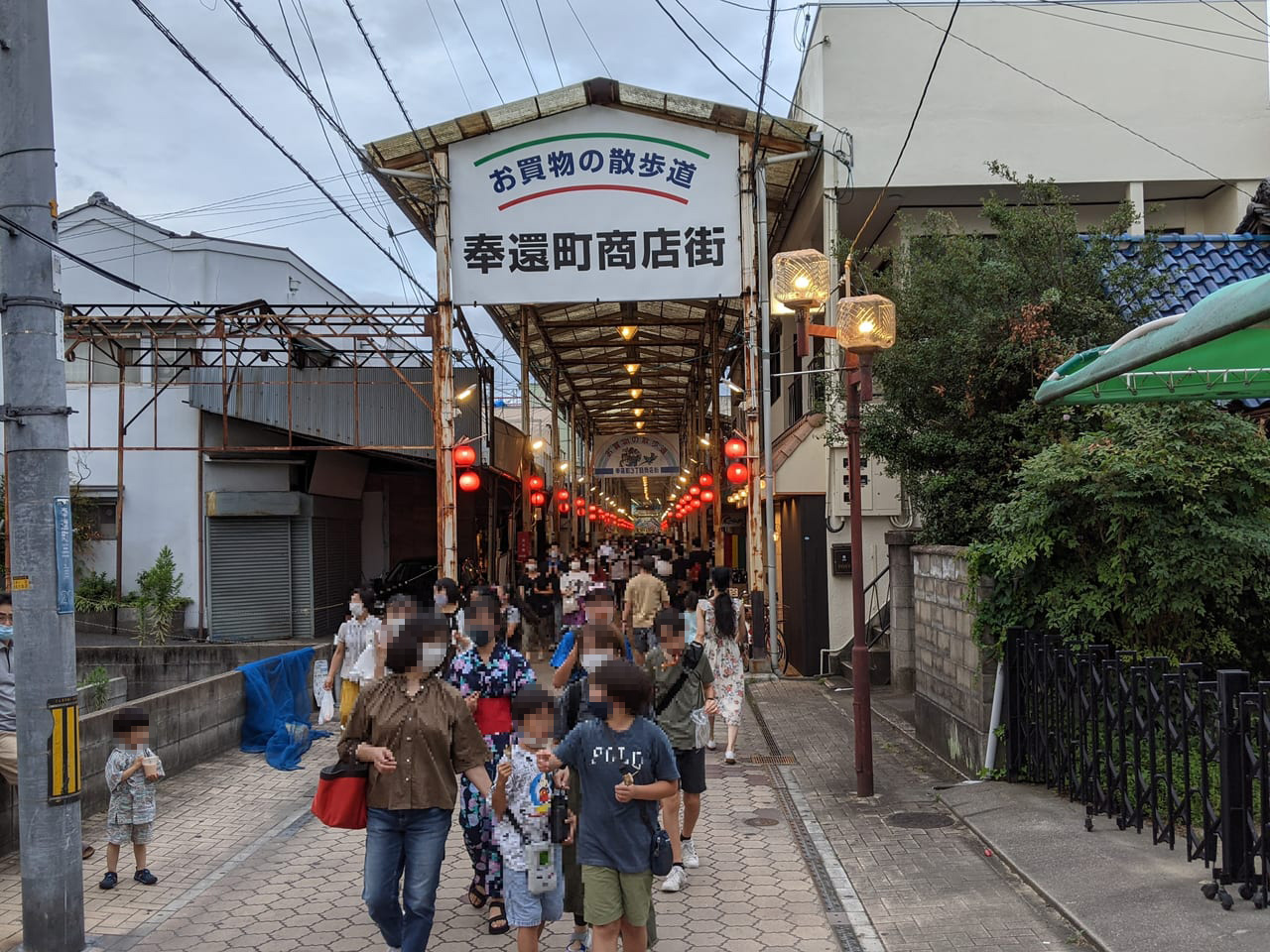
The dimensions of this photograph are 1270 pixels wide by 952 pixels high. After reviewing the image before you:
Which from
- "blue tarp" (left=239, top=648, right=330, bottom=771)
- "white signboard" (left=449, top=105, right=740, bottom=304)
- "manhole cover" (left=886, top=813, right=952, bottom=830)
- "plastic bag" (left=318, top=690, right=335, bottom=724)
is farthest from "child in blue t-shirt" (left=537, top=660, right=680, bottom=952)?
"white signboard" (left=449, top=105, right=740, bottom=304)

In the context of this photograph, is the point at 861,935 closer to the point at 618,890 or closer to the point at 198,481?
the point at 618,890

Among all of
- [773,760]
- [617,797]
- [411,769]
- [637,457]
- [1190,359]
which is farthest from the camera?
[637,457]

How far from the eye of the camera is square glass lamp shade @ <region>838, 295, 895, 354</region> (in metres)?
9.19

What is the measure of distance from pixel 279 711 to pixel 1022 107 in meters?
15.1

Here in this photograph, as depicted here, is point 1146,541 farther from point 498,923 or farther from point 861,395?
point 498,923

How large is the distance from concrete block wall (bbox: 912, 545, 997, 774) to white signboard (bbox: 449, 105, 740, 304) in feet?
25.9

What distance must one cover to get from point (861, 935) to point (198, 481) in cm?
1806

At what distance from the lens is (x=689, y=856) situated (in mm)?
7566

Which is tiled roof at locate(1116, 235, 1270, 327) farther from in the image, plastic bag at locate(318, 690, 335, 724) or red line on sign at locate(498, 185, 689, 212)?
plastic bag at locate(318, 690, 335, 724)

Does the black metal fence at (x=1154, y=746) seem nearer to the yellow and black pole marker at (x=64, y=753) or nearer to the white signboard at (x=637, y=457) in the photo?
the yellow and black pole marker at (x=64, y=753)

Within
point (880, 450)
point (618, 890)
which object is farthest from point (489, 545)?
point (618, 890)

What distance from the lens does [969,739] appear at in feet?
31.6

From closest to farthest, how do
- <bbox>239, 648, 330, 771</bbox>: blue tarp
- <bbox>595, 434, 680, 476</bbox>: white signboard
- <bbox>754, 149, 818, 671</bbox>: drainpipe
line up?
<bbox>239, 648, 330, 771</bbox>: blue tarp → <bbox>754, 149, 818, 671</bbox>: drainpipe → <bbox>595, 434, 680, 476</bbox>: white signboard

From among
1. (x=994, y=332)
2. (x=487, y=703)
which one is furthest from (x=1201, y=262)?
(x=487, y=703)
